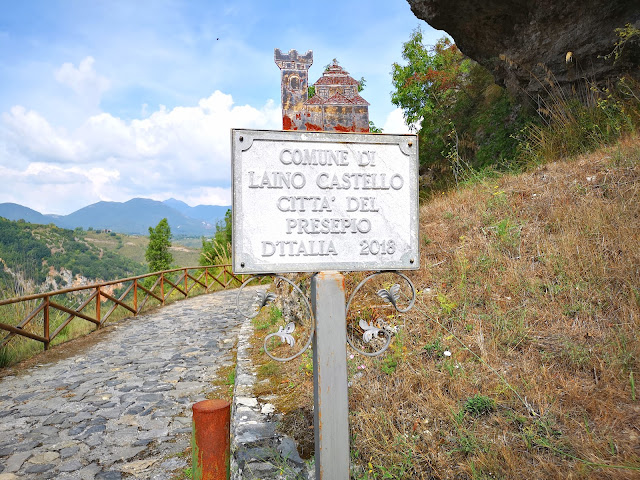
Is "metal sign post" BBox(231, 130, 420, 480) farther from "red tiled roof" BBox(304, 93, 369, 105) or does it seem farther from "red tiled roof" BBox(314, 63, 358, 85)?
"red tiled roof" BBox(314, 63, 358, 85)

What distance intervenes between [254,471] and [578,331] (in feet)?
8.01

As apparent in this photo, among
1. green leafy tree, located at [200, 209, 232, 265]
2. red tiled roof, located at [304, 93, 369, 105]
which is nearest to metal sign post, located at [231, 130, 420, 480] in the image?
red tiled roof, located at [304, 93, 369, 105]

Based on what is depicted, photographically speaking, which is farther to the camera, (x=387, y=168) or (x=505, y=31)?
(x=505, y=31)

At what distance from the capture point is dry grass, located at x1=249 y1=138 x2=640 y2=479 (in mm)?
2168

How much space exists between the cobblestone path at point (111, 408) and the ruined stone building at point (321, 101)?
9.43 feet

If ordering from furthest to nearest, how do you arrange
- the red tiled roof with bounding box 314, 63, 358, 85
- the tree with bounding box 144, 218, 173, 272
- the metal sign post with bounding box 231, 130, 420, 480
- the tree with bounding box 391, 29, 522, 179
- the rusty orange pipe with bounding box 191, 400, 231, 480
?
the tree with bounding box 144, 218, 173, 272 → the tree with bounding box 391, 29, 522, 179 → the red tiled roof with bounding box 314, 63, 358, 85 → the metal sign post with bounding box 231, 130, 420, 480 → the rusty orange pipe with bounding box 191, 400, 231, 480

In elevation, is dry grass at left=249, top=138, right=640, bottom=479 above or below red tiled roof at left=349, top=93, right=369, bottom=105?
below

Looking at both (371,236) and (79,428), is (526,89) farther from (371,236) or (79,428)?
(79,428)

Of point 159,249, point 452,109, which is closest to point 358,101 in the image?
point 452,109

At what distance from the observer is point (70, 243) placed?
2151 inches

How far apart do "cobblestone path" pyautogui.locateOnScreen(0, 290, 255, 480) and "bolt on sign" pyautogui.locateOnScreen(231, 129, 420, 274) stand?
2256 millimetres

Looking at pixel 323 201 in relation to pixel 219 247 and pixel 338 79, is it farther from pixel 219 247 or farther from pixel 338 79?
pixel 219 247

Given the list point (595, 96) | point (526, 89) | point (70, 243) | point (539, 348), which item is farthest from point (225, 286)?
point (70, 243)

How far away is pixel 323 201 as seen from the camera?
7.13 ft
